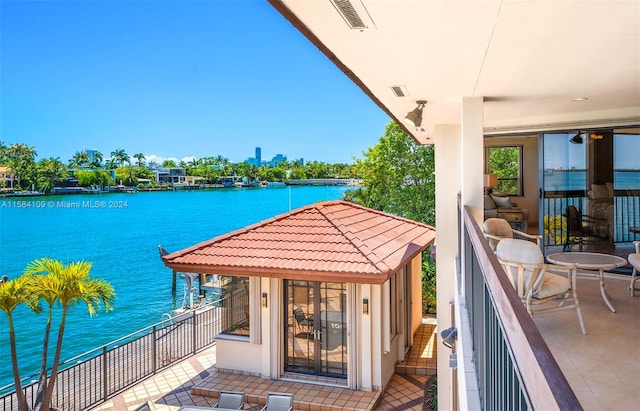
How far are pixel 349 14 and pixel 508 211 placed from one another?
7490mm

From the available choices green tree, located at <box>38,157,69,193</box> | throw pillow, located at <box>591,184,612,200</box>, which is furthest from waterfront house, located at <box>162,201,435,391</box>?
green tree, located at <box>38,157,69,193</box>

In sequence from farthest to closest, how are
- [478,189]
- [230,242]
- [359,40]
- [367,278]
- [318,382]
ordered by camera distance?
[230,242], [318,382], [367,278], [478,189], [359,40]

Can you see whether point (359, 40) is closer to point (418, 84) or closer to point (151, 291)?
point (418, 84)

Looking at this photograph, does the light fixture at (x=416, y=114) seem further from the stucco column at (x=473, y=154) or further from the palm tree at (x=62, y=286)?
the palm tree at (x=62, y=286)

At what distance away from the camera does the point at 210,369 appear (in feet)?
30.5

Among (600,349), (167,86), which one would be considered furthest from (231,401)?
(167,86)

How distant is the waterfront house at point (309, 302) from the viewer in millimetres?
8078

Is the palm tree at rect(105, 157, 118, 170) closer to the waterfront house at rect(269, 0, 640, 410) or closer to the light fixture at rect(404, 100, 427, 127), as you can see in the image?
the waterfront house at rect(269, 0, 640, 410)

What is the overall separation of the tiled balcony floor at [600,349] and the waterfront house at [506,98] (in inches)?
0.7

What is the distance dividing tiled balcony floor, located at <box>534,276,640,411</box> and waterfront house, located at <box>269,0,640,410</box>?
0.7 inches

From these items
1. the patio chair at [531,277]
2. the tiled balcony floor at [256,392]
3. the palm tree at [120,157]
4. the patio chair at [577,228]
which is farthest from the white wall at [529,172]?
the palm tree at [120,157]

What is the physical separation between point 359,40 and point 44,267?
813 cm

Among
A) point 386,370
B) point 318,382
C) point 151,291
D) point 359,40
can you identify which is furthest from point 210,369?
point 151,291

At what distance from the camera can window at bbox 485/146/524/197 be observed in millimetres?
9445
